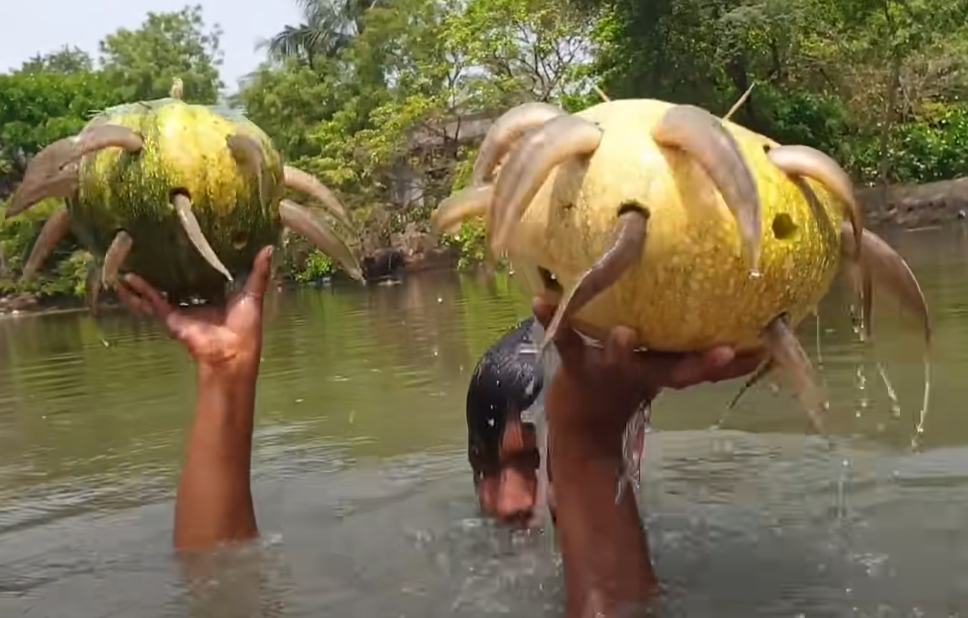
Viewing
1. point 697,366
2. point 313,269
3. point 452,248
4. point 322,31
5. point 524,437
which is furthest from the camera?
point 322,31

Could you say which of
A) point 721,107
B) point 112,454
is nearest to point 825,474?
point 112,454

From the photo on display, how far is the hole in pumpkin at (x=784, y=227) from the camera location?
2344 mm

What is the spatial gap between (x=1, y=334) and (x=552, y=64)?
14.6m

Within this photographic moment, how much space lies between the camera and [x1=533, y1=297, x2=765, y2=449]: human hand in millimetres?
2434

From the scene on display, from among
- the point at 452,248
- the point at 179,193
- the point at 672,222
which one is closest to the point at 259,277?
Result: the point at 179,193

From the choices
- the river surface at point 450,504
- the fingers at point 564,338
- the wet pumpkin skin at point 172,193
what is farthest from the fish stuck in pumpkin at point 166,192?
the fingers at point 564,338

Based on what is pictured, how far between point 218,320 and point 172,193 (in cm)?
39

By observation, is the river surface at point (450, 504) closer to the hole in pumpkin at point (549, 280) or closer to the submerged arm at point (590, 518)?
the submerged arm at point (590, 518)

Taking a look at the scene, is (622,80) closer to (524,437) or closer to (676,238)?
(524,437)

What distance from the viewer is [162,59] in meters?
52.8

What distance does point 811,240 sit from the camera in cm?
239

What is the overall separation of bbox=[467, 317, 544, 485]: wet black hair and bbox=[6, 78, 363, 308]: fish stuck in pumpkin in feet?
2.84

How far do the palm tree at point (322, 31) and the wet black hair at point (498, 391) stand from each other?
38626 mm

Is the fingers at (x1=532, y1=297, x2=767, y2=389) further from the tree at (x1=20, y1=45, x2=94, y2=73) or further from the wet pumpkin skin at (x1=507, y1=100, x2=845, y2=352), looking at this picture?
the tree at (x1=20, y1=45, x2=94, y2=73)
